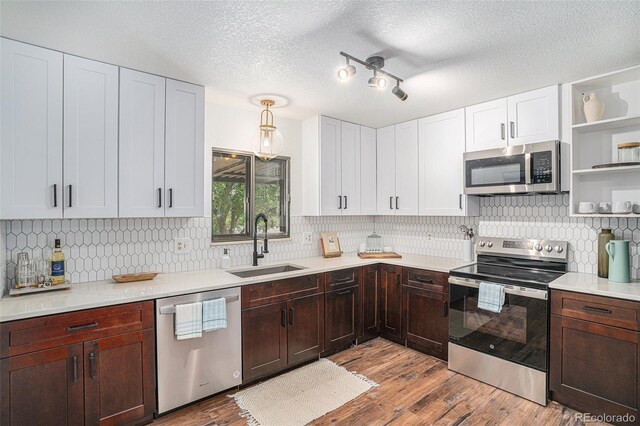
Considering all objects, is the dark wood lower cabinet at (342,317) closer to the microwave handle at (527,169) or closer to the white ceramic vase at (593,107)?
the microwave handle at (527,169)

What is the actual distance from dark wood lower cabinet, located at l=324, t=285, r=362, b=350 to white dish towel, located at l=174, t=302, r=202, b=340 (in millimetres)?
1255

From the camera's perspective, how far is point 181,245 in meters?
2.98

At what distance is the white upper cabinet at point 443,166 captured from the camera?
3354 millimetres

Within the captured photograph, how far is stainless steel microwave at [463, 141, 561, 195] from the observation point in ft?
8.91

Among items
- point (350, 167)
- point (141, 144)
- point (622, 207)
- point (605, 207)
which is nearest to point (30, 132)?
point (141, 144)

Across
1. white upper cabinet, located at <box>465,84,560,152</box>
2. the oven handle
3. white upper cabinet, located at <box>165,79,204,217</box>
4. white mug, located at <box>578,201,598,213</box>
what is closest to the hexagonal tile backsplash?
white mug, located at <box>578,201,598,213</box>

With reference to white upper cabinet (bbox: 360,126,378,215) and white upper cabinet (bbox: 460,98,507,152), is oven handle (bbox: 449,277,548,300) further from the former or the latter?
white upper cabinet (bbox: 360,126,378,215)

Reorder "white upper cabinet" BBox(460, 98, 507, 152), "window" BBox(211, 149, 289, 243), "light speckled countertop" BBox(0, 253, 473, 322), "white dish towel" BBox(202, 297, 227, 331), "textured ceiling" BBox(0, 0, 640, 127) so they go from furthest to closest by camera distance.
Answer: "window" BBox(211, 149, 289, 243) < "white upper cabinet" BBox(460, 98, 507, 152) < "white dish towel" BBox(202, 297, 227, 331) < "light speckled countertop" BBox(0, 253, 473, 322) < "textured ceiling" BBox(0, 0, 640, 127)

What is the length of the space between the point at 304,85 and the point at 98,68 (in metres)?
1.49

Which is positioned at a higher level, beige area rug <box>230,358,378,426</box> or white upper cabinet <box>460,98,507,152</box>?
white upper cabinet <box>460,98,507,152</box>

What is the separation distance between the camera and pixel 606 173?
8.89 ft

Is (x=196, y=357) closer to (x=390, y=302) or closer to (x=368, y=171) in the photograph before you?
(x=390, y=302)

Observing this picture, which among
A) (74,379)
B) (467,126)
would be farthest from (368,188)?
(74,379)

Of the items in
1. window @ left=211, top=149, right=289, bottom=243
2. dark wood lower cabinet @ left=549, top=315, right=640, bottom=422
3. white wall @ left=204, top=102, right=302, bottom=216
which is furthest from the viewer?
window @ left=211, top=149, right=289, bottom=243
